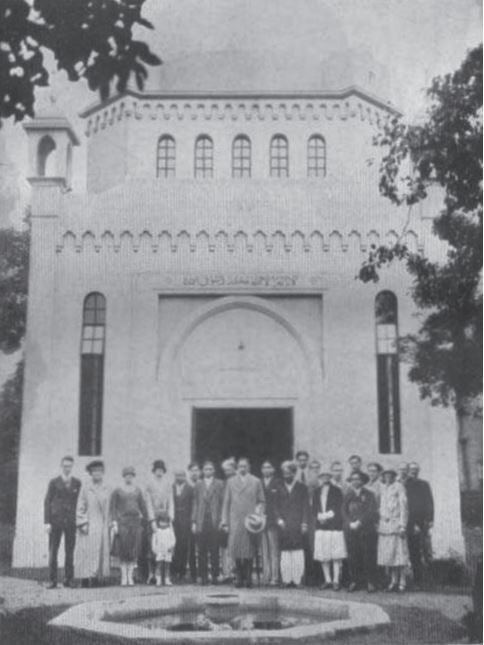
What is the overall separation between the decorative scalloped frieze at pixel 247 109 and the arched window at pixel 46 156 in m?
3.24

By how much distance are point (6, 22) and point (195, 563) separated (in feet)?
14.8

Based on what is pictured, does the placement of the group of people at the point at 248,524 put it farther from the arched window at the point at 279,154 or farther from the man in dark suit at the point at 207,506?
the arched window at the point at 279,154

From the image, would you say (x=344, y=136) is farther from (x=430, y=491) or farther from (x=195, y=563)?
(x=195, y=563)

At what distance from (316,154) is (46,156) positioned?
483 centimetres

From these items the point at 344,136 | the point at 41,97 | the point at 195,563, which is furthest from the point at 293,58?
Answer: the point at 195,563

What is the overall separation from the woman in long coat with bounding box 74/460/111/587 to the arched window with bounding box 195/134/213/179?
16.9 ft

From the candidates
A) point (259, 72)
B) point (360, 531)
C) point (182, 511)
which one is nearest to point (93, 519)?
point (182, 511)

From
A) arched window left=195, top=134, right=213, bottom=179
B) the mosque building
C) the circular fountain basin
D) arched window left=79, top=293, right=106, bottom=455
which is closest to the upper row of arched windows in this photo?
arched window left=195, top=134, right=213, bottom=179

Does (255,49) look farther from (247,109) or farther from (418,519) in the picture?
(418,519)

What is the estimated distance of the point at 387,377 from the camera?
26.0 feet

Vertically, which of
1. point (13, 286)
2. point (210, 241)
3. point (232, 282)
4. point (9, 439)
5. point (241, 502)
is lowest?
point (241, 502)

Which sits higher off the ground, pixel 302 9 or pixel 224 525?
pixel 302 9

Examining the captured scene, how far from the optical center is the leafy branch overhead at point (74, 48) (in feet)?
15.5

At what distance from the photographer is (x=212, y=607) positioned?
6.38 m
